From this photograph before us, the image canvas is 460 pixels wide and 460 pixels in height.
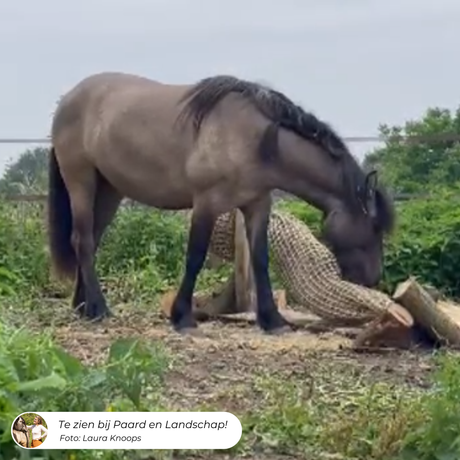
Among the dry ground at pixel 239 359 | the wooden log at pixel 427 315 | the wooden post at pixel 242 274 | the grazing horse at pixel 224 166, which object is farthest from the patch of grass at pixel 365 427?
the wooden post at pixel 242 274

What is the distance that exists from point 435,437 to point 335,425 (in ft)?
1.53

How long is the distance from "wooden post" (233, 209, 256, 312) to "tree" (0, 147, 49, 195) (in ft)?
10.9

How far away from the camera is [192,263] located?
805 cm

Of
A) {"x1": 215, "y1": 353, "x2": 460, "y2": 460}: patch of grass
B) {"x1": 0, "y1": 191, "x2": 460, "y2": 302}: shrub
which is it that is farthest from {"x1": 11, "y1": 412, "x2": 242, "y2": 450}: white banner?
{"x1": 0, "y1": 191, "x2": 460, "y2": 302}: shrub

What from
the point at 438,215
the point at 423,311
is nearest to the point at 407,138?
the point at 438,215

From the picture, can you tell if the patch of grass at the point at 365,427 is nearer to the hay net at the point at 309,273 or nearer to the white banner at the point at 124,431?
the white banner at the point at 124,431

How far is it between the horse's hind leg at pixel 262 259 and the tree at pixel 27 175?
401 cm

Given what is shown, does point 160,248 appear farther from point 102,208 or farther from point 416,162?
Result: point 416,162

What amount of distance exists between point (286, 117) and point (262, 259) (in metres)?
0.83

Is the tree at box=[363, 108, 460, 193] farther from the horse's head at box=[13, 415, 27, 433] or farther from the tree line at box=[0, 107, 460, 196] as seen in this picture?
the horse's head at box=[13, 415, 27, 433]

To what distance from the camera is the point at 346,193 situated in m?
8.16

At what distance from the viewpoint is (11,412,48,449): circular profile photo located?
161 inches

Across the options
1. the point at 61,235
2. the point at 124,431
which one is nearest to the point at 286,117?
the point at 61,235

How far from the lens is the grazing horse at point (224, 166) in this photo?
7.91 m
